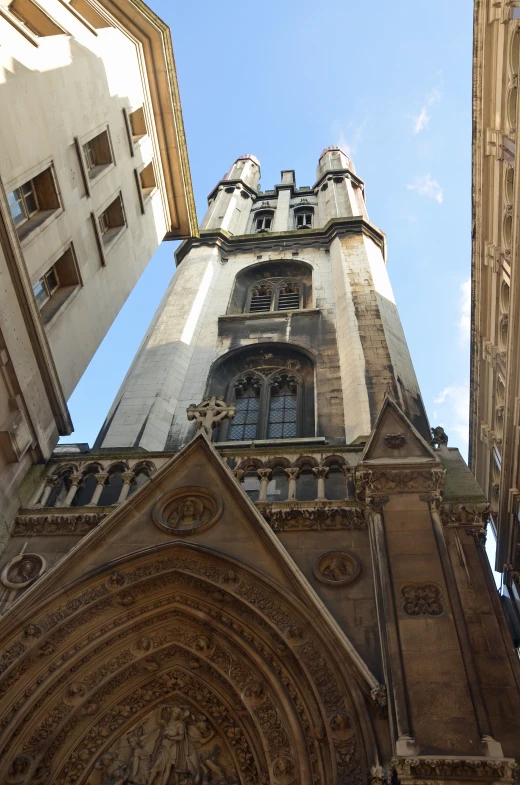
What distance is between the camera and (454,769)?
6160 mm

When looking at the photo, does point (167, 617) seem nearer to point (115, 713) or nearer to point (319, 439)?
point (115, 713)

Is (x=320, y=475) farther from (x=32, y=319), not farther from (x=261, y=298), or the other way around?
(x=261, y=298)

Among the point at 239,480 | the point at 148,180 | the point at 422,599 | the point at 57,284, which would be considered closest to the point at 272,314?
the point at 148,180

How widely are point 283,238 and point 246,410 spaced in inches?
469

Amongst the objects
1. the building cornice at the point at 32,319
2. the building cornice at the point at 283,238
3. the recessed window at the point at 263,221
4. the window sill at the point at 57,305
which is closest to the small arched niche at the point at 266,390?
the building cornice at the point at 32,319

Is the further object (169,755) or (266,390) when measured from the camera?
(266,390)

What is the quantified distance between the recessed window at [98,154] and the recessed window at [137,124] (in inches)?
104

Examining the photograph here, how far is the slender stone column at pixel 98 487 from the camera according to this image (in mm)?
11433

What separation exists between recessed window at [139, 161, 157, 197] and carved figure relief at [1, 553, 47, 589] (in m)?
12.7

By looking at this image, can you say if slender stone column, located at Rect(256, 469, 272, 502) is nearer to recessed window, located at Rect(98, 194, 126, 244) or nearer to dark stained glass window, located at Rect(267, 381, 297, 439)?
dark stained glass window, located at Rect(267, 381, 297, 439)

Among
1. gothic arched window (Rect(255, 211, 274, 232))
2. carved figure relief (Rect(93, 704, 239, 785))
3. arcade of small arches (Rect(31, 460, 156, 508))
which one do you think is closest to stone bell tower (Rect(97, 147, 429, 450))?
arcade of small arches (Rect(31, 460, 156, 508))

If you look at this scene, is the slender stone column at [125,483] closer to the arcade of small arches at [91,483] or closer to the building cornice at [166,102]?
the arcade of small arches at [91,483]

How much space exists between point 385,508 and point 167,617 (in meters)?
3.61

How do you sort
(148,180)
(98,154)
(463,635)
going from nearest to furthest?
1. (463,635)
2. (98,154)
3. (148,180)
